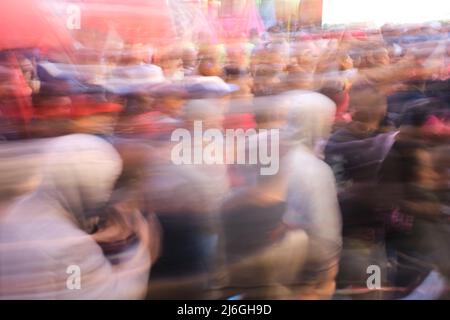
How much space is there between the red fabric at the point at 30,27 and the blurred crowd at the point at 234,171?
1.4 inches

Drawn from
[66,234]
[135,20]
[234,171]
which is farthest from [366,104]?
[66,234]

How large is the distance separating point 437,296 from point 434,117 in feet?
2.07

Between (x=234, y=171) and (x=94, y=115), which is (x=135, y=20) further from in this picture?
(x=234, y=171)

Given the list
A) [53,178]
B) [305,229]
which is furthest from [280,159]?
[53,178]

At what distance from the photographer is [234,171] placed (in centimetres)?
159

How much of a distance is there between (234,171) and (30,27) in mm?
771

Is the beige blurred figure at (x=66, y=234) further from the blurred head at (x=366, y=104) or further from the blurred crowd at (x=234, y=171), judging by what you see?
the blurred head at (x=366, y=104)

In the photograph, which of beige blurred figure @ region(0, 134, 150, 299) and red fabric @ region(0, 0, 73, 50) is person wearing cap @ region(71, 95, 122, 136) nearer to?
beige blurred figure @ region(0, 134, 150, 299)

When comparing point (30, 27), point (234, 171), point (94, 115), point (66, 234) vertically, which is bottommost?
point (66, 234)

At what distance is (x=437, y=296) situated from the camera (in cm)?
169

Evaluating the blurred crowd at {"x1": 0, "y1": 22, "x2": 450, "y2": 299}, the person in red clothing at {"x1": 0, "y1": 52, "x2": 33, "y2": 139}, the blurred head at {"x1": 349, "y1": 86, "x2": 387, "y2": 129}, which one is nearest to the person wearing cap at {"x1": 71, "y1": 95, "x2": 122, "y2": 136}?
the blurred crowd at {"x1": 0, "y1": 22, "x2": 450, "y2": 299}

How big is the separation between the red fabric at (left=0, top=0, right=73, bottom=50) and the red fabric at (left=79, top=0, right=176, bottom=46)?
8 cm

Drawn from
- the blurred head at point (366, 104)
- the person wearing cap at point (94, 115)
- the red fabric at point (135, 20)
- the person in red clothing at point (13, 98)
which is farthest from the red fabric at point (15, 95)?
the blurred head at point (366, 104)

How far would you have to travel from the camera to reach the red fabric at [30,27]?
145cm
